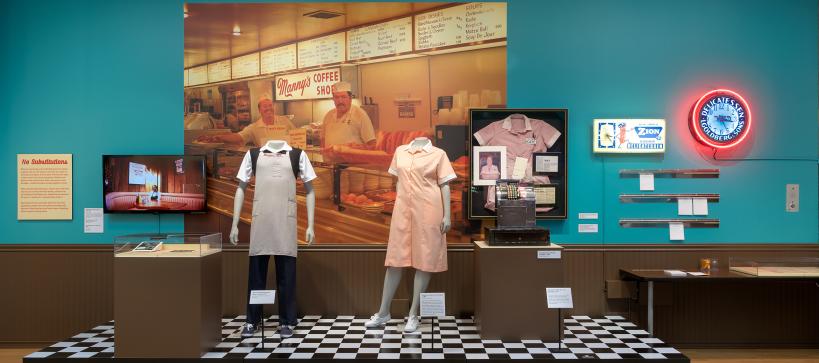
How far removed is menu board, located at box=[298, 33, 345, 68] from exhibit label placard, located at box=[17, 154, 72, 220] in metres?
2.54

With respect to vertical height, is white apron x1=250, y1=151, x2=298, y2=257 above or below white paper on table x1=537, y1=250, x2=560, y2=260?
above

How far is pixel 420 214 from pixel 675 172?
2658 millimetres

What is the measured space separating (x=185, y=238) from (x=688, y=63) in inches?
194

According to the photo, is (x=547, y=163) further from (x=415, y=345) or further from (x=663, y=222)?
(x=415, y=345)

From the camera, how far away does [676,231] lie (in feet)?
18.5

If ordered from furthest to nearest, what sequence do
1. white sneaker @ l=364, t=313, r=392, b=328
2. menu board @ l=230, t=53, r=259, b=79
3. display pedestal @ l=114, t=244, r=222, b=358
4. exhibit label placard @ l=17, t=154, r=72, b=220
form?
menu board @ l=230, t=53, r=259, b=79 < exhibit label placard @ l=17, t=154, r=72, b=220 < white sneaker @ l=364, t=313, r=392, b=328 < display pedestal @ l=114, t=244, r=222, b=358

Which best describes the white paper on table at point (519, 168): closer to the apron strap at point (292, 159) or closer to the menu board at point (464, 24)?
the menu board at point (464, 24)

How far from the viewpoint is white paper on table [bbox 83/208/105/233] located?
5.64 metres

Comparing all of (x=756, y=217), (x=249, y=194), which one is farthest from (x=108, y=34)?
(x=756, y=217)

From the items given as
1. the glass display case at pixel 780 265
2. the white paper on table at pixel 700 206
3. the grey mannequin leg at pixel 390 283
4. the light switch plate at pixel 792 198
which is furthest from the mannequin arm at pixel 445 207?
the light switch plate at pixel 792 198

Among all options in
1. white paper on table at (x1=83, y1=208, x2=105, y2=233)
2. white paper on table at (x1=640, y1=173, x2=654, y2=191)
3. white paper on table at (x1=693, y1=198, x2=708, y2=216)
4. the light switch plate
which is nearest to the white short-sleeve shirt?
white paper on table at (x1=83, y1=208, x2=105, y2=233)

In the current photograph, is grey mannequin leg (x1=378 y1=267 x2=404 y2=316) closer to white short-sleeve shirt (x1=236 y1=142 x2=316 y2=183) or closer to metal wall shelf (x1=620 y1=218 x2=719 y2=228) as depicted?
white short-sleeve shirt (x1=236 y1=142 x2=316 y2=183)

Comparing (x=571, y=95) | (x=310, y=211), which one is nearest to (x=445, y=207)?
(x=310, y=211)

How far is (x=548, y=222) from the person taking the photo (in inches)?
223
